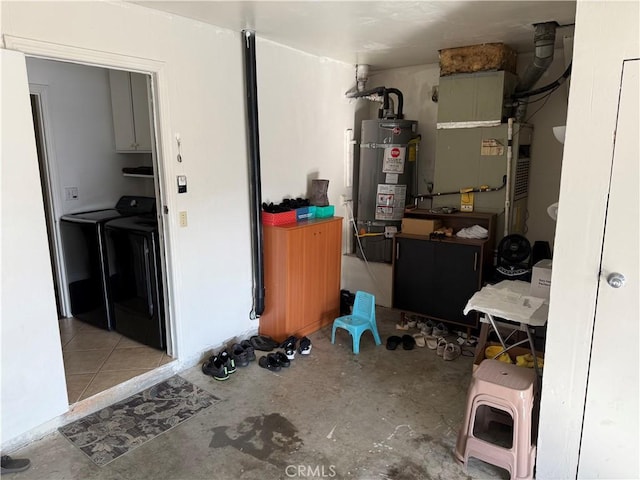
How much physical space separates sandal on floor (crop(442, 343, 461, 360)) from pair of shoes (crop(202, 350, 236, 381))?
5.29ft

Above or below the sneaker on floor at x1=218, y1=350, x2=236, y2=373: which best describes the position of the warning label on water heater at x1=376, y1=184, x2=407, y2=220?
above

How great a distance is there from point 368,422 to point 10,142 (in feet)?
8.01

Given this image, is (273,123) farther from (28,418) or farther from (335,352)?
(28,418)

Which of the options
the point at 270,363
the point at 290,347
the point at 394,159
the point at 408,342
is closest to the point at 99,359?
the point at 270,363

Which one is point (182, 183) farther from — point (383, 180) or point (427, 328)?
point (427, 328)

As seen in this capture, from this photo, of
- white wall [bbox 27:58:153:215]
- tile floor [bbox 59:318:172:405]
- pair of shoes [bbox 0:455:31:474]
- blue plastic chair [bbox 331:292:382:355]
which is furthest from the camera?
white wall [bbox 27:58:153:215]

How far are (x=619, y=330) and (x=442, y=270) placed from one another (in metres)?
1.89

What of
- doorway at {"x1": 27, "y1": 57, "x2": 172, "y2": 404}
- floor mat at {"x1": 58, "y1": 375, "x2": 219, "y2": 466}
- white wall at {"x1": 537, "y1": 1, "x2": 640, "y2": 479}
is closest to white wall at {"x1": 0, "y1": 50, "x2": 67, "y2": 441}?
floor mat at {"x1": 58, "y1": 375, "x2": 219, "y2": 466}

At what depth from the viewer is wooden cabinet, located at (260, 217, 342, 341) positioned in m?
3.53

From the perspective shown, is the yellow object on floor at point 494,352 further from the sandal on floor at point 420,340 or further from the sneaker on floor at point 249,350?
the sneaker on floor at point 249,350

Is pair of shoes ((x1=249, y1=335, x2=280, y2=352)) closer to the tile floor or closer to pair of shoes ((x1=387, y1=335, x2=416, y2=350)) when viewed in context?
the tile floor

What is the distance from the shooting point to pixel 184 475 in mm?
2201

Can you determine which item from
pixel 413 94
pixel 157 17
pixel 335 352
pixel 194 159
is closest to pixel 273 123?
pixel 194 159

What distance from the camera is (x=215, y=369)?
123 inches
